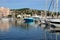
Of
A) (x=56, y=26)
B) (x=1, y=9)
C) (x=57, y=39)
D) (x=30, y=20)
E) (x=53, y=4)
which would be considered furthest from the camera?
(x=1, y=9)

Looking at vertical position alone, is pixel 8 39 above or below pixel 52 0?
below

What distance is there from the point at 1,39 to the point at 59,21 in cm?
1540

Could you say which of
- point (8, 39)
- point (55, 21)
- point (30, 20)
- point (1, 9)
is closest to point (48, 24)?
point (55, 21)

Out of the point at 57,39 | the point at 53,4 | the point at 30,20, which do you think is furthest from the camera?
the point at 30,20

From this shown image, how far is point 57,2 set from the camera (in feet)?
137

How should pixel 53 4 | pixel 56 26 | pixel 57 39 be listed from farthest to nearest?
1. pixel 53 4
2. pixel 56 26
3. pixel 57 39

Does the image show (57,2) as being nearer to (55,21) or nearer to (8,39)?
(55,21)

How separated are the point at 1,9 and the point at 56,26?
119 meters

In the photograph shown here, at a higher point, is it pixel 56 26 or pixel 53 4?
pixel 53 4

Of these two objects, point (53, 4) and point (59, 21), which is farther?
point (53, 4)

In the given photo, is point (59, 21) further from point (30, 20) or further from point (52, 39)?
A: point (30, 20)

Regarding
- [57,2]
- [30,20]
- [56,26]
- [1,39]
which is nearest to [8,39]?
[1,39]

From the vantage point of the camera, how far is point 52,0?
144ft

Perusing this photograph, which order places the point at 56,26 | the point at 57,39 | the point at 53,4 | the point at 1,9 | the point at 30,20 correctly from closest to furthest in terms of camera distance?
1. the point at 57,39
2. the point at 56,26
3. the point at 53,4
4. the point at 30,20
5. the point at 1,9
